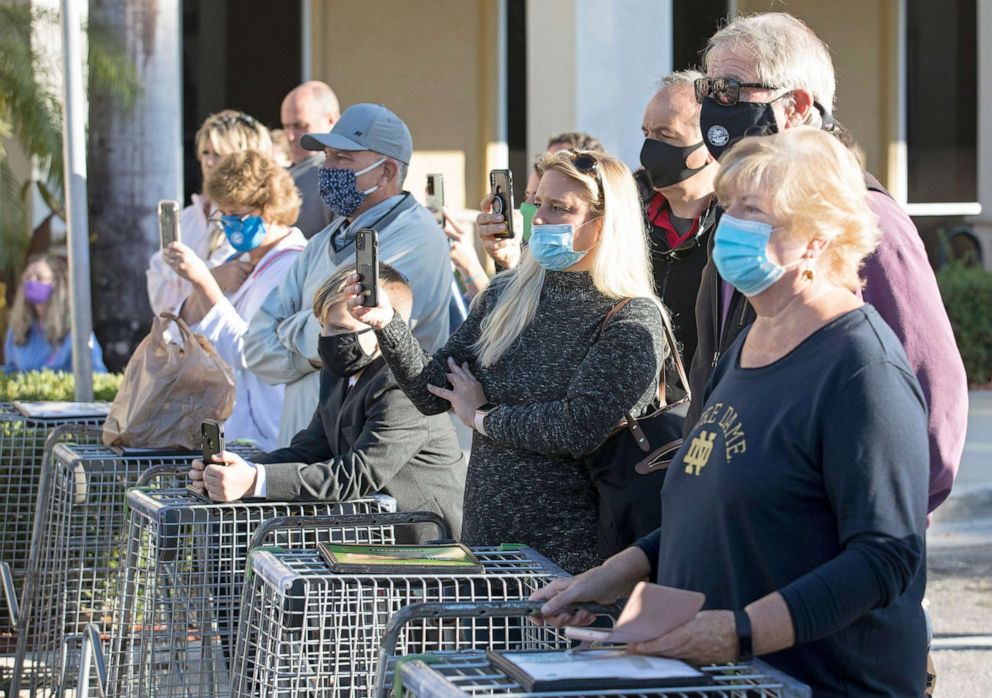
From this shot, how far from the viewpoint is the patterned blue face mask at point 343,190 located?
17.3 feet

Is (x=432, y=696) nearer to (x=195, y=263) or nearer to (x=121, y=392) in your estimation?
(x=121, y=392)

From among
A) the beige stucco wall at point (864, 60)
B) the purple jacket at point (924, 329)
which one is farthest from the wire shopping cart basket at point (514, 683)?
the beige stucco wall at point (864, 60)

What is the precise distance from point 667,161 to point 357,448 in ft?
4.04

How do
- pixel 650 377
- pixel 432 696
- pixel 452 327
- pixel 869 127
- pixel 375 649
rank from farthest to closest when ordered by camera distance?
pixel 869 127
pixel 452 327
pixel 650 377
pixel 375 649
pixel 432 696

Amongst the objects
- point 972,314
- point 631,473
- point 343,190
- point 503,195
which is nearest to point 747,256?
point 631,473

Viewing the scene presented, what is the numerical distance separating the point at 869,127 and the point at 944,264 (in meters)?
1.58

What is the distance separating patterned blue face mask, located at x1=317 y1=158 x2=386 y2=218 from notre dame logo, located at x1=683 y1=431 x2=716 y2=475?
281 centimetres

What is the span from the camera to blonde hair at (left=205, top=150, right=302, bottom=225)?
5895 millimetres

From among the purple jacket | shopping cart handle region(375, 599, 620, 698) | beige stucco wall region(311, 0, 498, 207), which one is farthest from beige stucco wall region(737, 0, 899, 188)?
shopping cart handle region(375, 599, 620, 698)

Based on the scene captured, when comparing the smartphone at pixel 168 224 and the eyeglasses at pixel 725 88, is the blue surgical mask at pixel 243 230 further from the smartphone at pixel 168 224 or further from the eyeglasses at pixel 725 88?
the eyeglasses at pixel 725 88

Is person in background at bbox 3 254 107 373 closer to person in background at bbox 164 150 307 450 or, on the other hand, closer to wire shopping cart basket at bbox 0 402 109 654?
wire shopping cart basket at bbox 0 402 109 654

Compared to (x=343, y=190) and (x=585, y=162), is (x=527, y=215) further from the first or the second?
(x=585, y=162)

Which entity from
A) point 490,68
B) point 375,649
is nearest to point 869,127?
point 490,68

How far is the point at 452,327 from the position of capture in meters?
5.51
